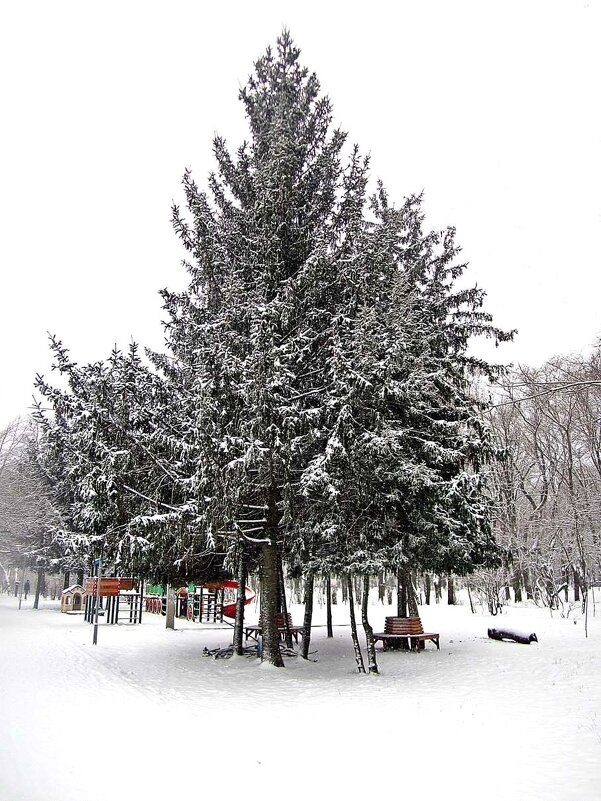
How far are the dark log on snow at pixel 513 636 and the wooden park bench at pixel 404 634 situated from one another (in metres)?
2.56

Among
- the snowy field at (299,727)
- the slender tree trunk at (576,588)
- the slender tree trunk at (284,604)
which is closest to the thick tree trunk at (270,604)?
the snowy field at (299,727)

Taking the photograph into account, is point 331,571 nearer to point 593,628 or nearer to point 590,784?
point 590,784

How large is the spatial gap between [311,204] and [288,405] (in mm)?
5605

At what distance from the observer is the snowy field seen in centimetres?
575

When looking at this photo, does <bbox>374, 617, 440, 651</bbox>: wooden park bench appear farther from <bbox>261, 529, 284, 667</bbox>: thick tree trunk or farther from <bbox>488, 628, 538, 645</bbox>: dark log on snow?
<bbox>261, 529, 284, 667</bbox>: thick tree trunk

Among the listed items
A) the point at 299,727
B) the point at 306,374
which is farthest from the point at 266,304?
the point at 299,727

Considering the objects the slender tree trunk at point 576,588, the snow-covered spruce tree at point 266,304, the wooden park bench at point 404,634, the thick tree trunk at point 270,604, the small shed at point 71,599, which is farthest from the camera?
the slender tree trunk at point 576,588

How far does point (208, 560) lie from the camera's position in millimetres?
15891

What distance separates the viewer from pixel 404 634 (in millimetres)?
16797

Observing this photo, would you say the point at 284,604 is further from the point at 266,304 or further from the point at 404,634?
the point at 266,304

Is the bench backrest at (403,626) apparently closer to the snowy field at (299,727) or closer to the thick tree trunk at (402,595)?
the snowy field at (299,727)

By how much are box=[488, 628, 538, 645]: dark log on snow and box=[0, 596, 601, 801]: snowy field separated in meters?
1.93

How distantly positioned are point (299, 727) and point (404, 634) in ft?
30.8

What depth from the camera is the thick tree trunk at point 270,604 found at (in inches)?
527
